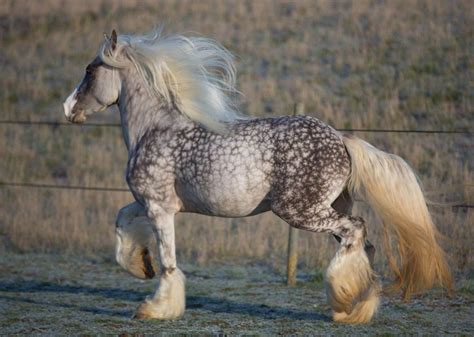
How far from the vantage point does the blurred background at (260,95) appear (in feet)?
33.8

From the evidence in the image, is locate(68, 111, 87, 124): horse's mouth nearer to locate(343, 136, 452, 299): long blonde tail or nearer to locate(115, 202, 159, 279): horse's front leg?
locate(115, 202, 159, 279): horse's front leg

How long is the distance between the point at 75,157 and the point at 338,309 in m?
10.3

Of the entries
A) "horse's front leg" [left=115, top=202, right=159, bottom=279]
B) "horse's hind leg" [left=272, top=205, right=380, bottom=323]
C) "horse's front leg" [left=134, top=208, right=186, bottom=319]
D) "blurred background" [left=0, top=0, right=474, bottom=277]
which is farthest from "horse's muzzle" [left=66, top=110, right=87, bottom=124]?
"horse's hind leg" [left=272, top=205, right=380, bottom=323]

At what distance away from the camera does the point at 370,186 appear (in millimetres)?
6020

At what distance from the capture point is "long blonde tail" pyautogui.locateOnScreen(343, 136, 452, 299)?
6043mm

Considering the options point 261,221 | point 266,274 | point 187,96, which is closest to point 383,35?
point 261,221

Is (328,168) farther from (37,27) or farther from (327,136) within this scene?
(37,27)

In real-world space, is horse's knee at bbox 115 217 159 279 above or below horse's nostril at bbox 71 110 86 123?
below

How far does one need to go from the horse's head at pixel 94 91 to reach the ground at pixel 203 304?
5.24ft

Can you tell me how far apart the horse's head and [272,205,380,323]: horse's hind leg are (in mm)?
1709

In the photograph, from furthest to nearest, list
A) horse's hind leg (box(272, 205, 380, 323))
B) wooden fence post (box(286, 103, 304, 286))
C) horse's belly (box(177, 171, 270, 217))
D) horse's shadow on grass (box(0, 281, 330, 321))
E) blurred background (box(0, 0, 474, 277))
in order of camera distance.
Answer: blurred background (box(0, 0, 474, 277)), wooden fence post (box(286, 103, 304, 286)), horse's shadow on grass (box(0, 281, 330, 321)), horse's belly (box(177, 171, 270, 217)), horse's hind leg (box(272, 205, 380, 323))

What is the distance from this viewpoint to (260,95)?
18062mm

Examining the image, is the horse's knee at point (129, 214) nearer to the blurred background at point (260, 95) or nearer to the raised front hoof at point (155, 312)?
the raised front hoof at point (155, 312)

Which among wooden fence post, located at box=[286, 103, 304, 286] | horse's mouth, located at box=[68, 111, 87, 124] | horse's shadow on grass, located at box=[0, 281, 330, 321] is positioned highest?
horse's mouth, located at box=[68, 111, 87, 124]
